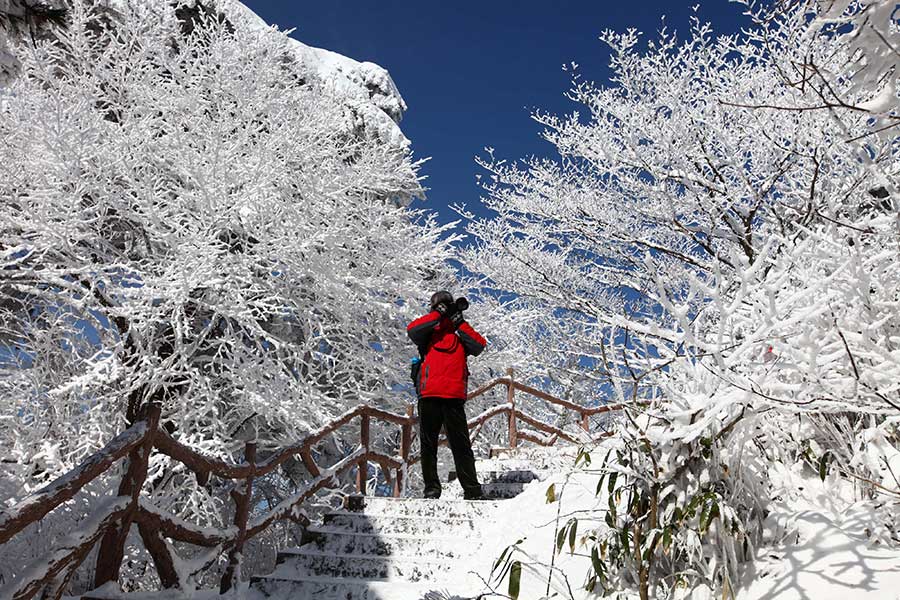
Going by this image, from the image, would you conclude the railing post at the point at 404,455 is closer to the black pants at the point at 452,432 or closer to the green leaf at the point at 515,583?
the black pants at the point at 452,432

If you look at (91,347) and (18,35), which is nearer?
(18,35)

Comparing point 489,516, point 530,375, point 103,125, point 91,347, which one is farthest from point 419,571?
point 530,375

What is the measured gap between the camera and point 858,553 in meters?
2.40

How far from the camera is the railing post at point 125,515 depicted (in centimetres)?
328

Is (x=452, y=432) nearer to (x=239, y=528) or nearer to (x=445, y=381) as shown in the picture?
(x=445, y=381)

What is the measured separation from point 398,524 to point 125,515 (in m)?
2.63

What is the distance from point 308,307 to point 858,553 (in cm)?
842

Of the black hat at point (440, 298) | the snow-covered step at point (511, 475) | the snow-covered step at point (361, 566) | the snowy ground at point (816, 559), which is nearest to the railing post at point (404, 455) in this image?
the snow-covered step at point (511, 475)

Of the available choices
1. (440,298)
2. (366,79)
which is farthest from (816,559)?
(366,79)

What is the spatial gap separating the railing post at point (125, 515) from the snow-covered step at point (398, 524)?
2440 millimetres

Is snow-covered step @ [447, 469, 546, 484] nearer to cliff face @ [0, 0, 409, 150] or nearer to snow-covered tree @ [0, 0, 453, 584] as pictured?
snow-covered tree @ [0, 0, 453, 584]

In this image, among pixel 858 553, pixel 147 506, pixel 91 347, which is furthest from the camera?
pixel 91 347

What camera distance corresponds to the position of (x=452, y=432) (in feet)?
18.5

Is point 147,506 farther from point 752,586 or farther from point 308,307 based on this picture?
point 308,307
